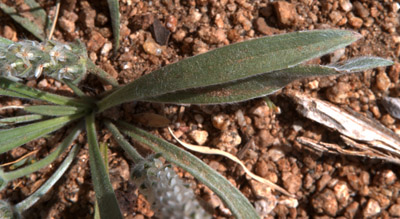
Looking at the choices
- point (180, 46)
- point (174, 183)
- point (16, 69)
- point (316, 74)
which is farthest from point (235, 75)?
point (16, 69)

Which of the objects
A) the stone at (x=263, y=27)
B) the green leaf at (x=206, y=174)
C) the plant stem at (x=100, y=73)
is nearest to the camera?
the green leaf at (x=206, y=174)

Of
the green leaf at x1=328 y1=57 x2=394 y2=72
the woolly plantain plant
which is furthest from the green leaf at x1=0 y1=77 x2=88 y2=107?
the green leaf at x1=328 y1=57 x2=394 y2=72

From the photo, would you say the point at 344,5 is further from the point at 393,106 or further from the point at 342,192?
the point at 342,192

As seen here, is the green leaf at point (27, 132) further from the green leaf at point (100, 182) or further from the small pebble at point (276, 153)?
the small pebble at point (276, 153)

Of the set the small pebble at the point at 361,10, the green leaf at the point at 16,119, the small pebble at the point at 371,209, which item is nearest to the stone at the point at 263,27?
the small pebble at the point at 361,10

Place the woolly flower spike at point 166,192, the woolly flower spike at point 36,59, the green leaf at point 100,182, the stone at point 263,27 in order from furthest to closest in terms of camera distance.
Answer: the stone at point 263,27 < the green leaf at point 100,182 < the woolly flower spike at point 36,59 < the woolly flower spike at point 166,192
